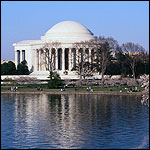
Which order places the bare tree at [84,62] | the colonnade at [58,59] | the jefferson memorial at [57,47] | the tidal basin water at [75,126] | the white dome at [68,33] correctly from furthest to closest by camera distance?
the white dome at [68,33], the jefferson memorial at [57,47], the colonnade at [58,59], the bare tree at [84,62], the tidal basin water at [75,126]

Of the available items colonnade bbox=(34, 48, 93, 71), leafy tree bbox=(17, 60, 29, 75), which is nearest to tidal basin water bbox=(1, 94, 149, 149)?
colonnade bbox=(34, 48, 93, 71)

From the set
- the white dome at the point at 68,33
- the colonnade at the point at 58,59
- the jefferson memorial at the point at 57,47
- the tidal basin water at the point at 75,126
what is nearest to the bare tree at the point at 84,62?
the colonnade at the point at 58,59

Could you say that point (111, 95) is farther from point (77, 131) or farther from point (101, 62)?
point (77, 131)

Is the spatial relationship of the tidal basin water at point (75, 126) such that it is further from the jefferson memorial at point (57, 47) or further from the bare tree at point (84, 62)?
the jefferson memorial at point (57, 47)

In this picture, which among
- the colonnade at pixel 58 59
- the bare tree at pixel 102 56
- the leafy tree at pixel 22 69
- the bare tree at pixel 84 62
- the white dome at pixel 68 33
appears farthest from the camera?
the white dome at pixel 68 33

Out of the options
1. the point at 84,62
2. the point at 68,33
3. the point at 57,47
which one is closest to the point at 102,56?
the point at 84,62

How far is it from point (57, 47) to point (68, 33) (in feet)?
27.7

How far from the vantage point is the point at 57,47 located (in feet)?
376

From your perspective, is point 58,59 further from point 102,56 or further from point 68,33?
point 102,56

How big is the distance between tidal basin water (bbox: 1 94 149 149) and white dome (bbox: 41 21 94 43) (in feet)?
217

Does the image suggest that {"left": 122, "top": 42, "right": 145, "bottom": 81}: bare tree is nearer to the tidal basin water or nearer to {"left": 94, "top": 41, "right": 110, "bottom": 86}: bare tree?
{"left": 94, "top": 41, "right": 110, "bottom": 86}: bare tree

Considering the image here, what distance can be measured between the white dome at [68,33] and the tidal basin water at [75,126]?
217 feet

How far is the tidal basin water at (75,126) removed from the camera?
30.7m

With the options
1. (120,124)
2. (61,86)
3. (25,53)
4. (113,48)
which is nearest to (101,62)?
(113,48)
